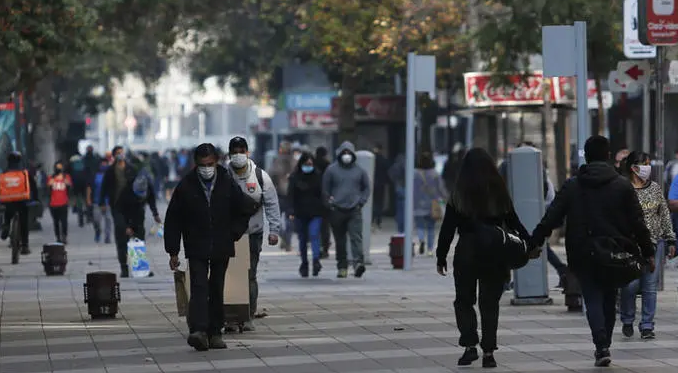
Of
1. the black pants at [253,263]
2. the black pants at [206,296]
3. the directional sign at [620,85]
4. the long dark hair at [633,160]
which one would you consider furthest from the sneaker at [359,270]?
the black pants at [206,296]

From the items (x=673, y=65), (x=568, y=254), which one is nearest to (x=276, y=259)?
(x=673, y=65)

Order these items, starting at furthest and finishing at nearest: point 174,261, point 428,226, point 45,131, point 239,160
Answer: point 45,131 → point 428,226 → point 239,160 → point 174,261

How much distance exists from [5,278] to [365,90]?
24953 mm

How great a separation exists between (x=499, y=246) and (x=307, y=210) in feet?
33.9

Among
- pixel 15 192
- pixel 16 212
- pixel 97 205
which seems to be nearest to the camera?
pixel 15 192

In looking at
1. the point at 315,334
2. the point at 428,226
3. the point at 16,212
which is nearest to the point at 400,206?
the point at 428,226

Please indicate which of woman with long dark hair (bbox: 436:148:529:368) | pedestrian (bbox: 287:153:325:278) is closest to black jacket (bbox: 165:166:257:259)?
woman with long dark hair (bbox: 436:148:529:368)

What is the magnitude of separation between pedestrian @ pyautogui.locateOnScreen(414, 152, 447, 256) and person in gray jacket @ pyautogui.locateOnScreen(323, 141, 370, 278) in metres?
4.85

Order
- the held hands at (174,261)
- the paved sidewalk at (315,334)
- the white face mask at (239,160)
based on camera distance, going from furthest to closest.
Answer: the white face mask at (239,160), the held hands at (174,261), the paved sidewalk at (315,334)

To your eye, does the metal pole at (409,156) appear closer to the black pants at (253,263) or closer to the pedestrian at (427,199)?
the pedestrian at (427,199)

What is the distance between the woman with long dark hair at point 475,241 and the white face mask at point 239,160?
132 inches

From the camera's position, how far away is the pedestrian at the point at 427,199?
26.9m

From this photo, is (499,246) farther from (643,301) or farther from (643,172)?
(643,172)

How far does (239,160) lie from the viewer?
49.4ft
